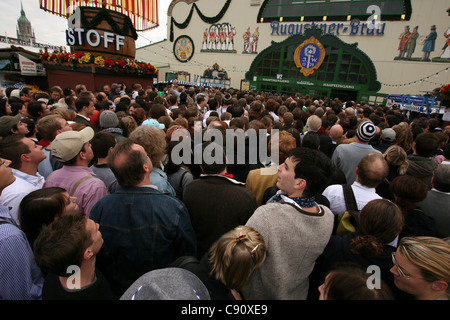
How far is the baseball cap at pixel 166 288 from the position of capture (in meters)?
0.93

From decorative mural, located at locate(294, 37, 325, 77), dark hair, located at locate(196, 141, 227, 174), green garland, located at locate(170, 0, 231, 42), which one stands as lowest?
dark hair, located at locate(196, 141, 227, 174)

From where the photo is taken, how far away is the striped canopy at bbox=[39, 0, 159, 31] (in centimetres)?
1138

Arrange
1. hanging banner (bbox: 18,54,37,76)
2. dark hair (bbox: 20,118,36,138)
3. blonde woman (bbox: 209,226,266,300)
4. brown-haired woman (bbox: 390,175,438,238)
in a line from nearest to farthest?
blonde woman (bbox: 209,226,266,300) → brown-haired woman (bbox: 390,175,438,238) → dark hair (bbox: 20,118,36,138) → hanging banner (bbox: 18,54,37,76)

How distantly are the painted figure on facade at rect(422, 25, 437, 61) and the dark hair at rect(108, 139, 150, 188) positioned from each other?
879 inches

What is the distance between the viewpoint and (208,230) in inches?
80.4

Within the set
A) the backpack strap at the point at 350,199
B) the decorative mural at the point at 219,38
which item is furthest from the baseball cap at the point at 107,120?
the decorative mural at the point at 219,38

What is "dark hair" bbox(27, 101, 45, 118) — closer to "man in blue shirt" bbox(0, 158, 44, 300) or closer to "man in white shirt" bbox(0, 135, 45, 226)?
"man in white shirt" bbox(0, 135, 45, 226)

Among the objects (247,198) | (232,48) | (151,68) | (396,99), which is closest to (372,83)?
(396,99)

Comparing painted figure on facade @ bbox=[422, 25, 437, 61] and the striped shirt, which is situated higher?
painted figure on facade @ bbox=[422, 25, 437, 61]

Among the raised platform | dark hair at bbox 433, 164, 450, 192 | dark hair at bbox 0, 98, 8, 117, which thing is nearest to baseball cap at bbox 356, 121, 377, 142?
Answer: dark hair at bbox 433, 164, 450, 192

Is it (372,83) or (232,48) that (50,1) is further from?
(372,83)

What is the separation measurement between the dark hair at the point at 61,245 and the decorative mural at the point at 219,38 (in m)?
25.3

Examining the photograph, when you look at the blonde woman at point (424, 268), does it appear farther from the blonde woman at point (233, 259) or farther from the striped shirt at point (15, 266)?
the striped shirt at point (15, 266)

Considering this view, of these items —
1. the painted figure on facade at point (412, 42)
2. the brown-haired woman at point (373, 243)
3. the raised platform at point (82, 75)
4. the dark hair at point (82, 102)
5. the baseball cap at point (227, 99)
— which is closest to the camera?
the brown-haired woman at point (373, 243)
